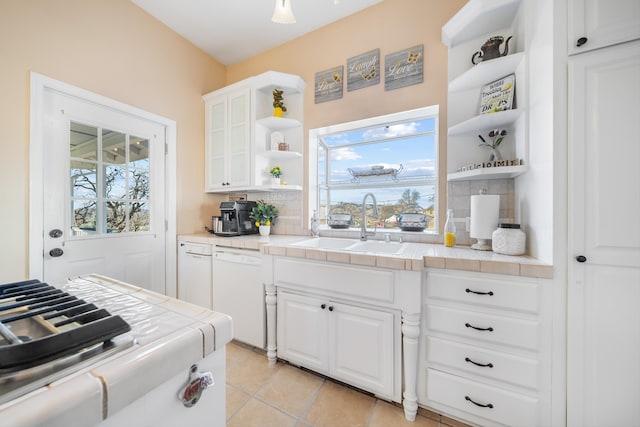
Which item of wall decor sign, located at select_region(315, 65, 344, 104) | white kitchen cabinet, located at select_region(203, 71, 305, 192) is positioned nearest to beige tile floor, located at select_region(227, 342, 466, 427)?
white kitchen cabinet, located at select_region(203, 71, 305, 192)

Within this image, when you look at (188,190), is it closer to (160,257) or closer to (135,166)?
(135,166)

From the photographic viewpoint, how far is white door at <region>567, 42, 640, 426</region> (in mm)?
1065

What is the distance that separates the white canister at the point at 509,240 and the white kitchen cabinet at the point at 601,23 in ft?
2.94

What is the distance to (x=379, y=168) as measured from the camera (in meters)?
2.39

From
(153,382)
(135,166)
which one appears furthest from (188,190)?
(153,382)

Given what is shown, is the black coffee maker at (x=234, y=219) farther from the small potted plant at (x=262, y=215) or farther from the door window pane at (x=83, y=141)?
the door window pane at (x=83, y=141)

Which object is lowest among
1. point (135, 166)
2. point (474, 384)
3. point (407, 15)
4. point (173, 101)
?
point (474, 384)

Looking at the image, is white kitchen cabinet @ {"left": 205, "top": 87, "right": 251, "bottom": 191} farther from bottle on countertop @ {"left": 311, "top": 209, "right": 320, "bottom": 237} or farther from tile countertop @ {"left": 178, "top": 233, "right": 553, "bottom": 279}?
tile countertop @ {"left": 178, "top": 233, "right": 553, "bottom": 279}

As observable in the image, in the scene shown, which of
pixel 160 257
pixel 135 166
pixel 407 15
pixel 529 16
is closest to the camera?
pixel 529 16

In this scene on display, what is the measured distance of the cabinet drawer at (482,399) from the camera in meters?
1.24

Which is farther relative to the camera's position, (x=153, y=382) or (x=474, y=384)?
(x=474, y=384)

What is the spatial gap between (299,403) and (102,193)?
221cm

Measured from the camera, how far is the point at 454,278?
137 centimetres

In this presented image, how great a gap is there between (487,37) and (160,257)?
3.34m
